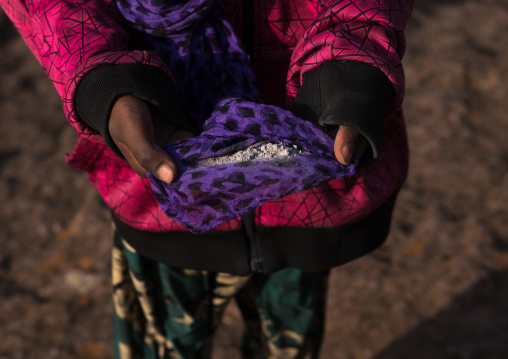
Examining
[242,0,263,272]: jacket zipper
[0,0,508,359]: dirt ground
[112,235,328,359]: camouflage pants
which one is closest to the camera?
[242,0,263,272]: jacket zipper

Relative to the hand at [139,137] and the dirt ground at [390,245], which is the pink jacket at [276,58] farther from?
the dirt ground at [390,245]

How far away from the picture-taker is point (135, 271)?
0.81 metres

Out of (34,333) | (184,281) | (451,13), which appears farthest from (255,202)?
(451,13)

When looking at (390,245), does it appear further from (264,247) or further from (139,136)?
(139,136)

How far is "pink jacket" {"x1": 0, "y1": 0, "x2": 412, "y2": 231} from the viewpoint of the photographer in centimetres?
54

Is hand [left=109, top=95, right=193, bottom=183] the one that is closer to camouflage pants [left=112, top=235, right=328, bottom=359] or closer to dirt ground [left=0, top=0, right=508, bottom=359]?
camouflage pants [left=112, top=235, right=328, bottom=359]

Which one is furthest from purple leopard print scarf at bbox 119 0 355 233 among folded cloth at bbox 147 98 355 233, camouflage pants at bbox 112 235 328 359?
camouflage pants at bbox 112 235 328 359

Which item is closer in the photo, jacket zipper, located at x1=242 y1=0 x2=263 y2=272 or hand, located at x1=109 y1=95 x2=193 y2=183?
hand, located at x1=109 y1=95 x2=193 y2=183

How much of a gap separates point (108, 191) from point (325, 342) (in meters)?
0.80

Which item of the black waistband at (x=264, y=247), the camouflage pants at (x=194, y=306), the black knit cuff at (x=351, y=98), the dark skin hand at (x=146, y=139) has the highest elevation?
the dark skin hand at (x=146, y=139)

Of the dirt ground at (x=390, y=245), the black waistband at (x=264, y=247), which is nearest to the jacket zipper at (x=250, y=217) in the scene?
the black waistband at (x=264, y=247)

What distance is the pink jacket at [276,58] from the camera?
1.79 feet

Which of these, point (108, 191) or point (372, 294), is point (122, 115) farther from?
point (372, 294)

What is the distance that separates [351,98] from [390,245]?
3.57 ft
